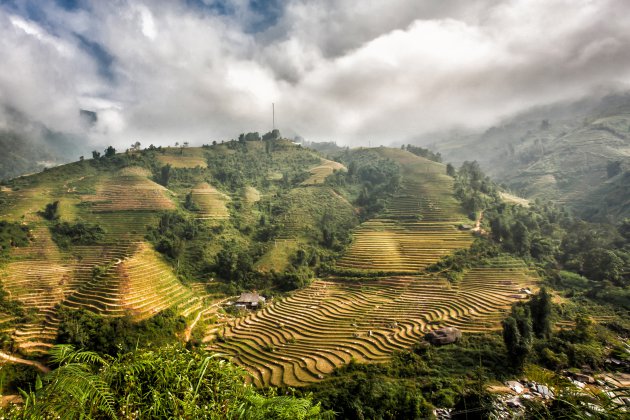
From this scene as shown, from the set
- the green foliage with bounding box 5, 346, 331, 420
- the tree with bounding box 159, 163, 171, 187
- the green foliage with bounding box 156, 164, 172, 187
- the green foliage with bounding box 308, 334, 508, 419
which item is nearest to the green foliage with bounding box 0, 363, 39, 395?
the green foliage with bounding box 308, 334, 508, 419

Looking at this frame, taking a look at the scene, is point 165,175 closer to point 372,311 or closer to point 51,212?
point 51,212

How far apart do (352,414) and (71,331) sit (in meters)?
29.0

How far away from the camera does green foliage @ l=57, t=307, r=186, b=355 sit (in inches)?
1215

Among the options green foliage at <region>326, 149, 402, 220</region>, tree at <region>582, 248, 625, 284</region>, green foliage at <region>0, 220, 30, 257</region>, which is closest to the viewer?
tree at <region>582, 248, 625, 284</region>

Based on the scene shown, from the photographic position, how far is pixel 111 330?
3234 centimetres

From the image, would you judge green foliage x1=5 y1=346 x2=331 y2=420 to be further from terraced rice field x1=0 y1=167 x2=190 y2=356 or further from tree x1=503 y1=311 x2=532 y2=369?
terraced rice field x1=0 y1=167 x2=190 y2=356

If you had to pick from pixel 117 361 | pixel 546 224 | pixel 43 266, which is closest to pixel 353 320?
pixel 117 361

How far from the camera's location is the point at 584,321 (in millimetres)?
31469

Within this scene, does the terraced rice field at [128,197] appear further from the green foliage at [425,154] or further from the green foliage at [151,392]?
the green foliage at [425,154]

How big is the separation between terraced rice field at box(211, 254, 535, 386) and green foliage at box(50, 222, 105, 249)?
3103cm

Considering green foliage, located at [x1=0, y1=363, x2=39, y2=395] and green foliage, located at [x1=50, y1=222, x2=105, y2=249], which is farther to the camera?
green foliage, located at [x1=50, y1=222, x2=105, y2=249]

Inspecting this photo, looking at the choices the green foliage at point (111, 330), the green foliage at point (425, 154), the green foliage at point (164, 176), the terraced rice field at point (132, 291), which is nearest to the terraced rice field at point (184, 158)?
the green foliage at point (164, 176)

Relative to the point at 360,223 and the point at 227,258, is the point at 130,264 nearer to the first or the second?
the point at 227,258

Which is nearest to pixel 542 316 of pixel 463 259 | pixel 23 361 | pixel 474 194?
pixel 463 259
